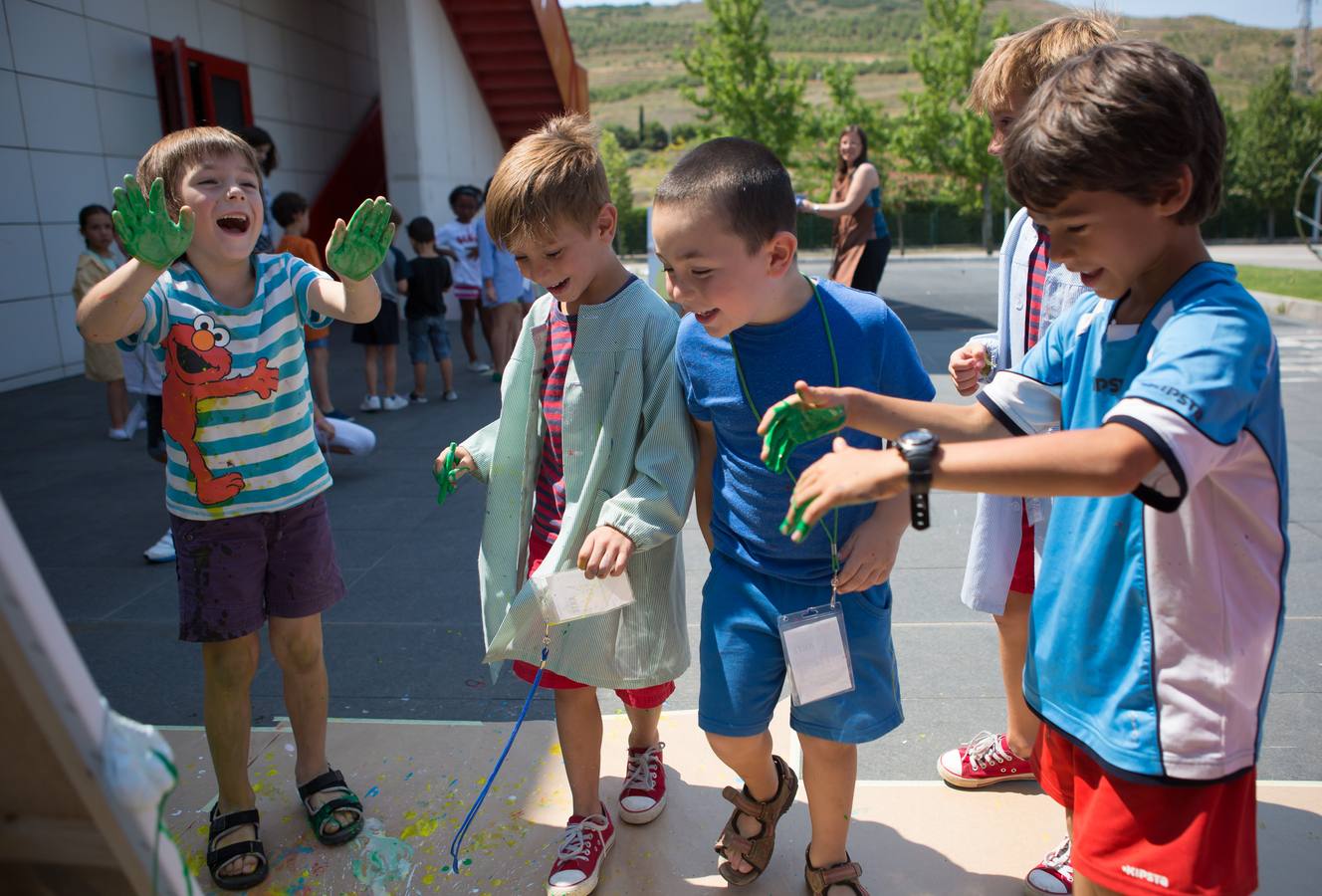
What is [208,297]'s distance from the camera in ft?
7.54

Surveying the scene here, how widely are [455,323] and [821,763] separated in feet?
40.9

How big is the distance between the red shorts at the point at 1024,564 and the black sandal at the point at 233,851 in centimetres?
188

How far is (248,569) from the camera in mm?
2328

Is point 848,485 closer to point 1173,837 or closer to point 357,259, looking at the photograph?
point 1173,837

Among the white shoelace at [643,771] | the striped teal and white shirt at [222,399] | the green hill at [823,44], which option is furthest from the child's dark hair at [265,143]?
the green hill at [823,44]

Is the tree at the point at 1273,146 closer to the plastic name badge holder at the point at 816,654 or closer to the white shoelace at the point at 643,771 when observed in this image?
the white shoelace at the point at 643,771

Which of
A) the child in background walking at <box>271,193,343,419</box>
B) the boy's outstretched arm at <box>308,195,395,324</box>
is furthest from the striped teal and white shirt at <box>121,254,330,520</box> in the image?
the child in background walking at <box>271,193,343,419</box>

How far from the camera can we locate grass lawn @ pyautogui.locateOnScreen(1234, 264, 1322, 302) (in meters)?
13.8

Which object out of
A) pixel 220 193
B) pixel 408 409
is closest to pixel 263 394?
pixel 220 193

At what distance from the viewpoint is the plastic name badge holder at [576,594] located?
2131 mm

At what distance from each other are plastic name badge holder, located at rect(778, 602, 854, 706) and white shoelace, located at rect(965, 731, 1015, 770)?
2.57 ft

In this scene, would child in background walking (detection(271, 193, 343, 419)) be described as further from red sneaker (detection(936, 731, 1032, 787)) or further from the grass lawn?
the grass lawn

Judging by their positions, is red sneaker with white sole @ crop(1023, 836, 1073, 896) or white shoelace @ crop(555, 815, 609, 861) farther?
white shoelace @ crop(555, 815, 609, 861)

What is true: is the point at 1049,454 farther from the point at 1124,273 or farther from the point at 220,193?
the point at 220,193
